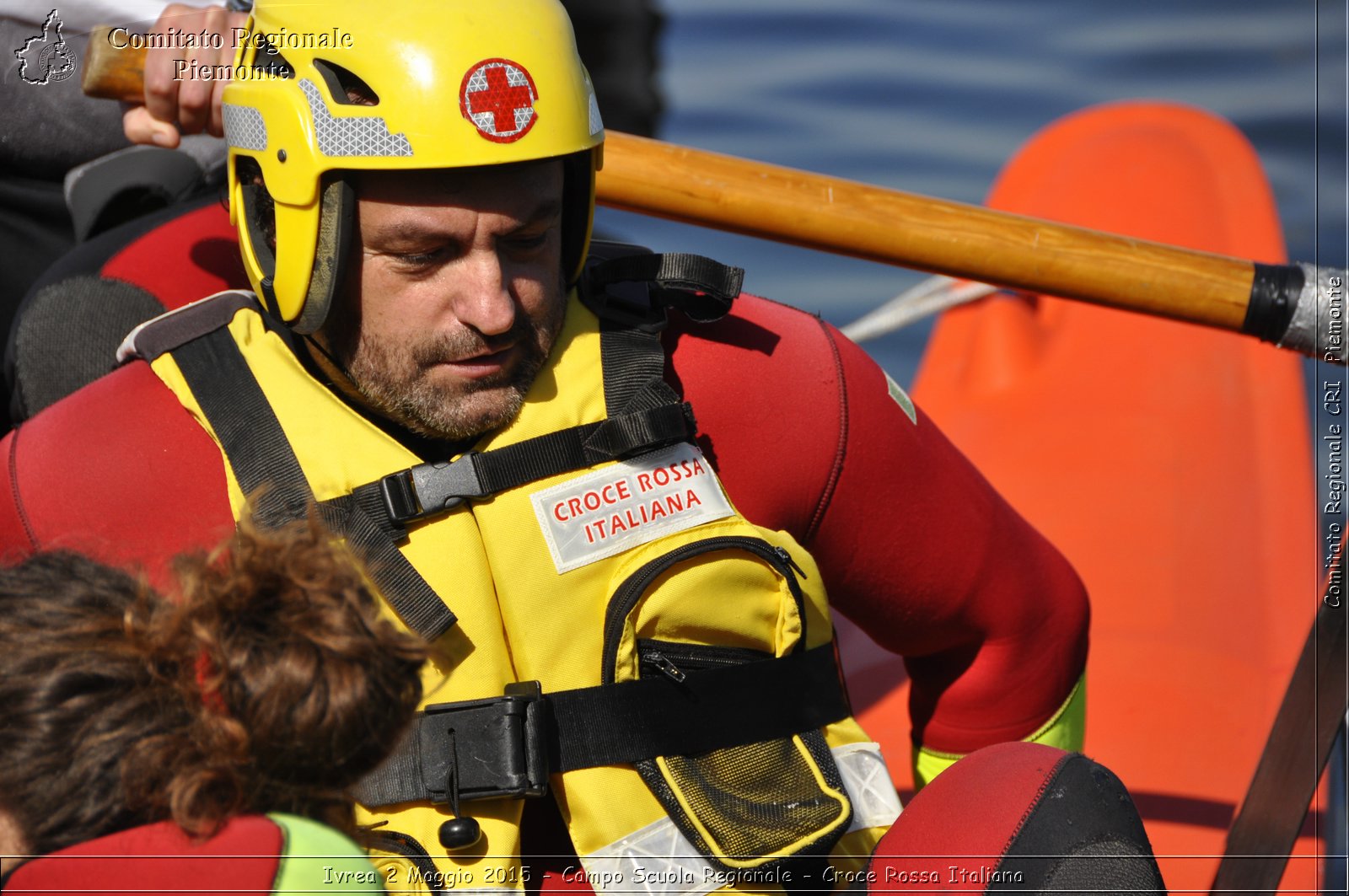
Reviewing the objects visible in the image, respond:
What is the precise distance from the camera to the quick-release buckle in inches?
61.3

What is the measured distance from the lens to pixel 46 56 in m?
2.25

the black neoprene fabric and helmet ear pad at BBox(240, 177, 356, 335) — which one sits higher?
helmet ear pad at BBox(240, 177, 356, 335)

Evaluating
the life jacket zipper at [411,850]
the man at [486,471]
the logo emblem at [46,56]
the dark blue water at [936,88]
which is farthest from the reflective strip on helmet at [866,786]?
the dark blue water at [936,88]

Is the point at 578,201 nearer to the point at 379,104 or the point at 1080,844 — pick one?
the point at 379,104

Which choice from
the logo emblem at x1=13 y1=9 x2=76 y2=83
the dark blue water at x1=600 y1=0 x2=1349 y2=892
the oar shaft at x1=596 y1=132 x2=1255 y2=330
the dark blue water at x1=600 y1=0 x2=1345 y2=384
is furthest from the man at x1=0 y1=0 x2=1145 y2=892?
the dark blue water at x1=600 y1=0 x2=1345 y2=384

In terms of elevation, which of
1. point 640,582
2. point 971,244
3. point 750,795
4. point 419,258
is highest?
point 419,258

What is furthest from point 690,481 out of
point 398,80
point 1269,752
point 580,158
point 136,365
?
point 1269,752

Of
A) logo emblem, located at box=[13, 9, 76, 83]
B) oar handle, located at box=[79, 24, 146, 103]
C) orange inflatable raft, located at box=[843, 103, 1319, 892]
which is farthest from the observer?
orange inflatable raft, located at box=[843, 103, 1319, 892]

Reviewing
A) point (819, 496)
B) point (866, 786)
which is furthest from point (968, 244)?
point (866, 786)

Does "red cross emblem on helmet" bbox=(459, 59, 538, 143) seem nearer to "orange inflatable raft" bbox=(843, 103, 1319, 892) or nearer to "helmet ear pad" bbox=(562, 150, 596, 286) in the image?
"helmet ear pad" bbox=(562, 150, 596, 286)

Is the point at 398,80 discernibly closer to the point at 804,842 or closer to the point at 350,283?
the point at 350,283

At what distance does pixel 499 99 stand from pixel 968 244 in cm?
80

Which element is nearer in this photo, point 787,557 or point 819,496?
point 787,557

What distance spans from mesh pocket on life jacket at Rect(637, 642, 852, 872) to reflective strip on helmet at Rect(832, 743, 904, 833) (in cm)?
4
